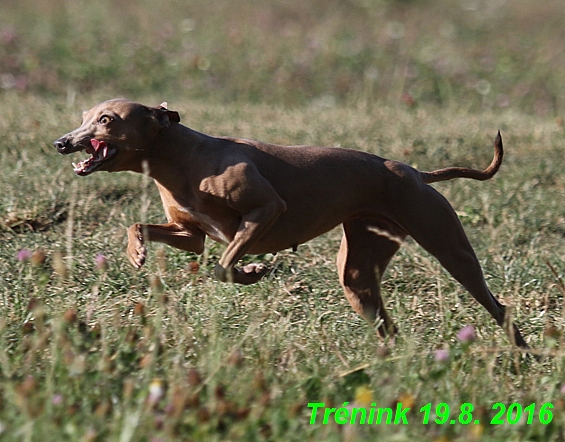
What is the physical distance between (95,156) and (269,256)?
180 cm

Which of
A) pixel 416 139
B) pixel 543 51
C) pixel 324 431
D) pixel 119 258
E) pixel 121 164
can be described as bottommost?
pixel 324 431

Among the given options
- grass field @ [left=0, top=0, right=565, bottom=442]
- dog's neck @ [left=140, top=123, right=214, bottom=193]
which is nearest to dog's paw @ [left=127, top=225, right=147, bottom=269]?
grass field @ [left=0, top=0, right=565, bottom=442]

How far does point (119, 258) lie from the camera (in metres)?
5.27

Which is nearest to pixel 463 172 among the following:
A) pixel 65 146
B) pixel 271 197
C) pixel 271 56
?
pixel 271 197

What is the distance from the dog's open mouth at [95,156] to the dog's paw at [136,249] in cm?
42

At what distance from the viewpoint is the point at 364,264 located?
4707 mm

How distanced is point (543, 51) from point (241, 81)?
4.62m

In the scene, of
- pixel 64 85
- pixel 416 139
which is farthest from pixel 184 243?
pixel 64 85

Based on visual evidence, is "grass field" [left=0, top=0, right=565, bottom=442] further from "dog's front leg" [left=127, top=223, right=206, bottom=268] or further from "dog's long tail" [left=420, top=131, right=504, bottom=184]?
"dog's long tail" [left=420, top=131, right=504, bottom=184]

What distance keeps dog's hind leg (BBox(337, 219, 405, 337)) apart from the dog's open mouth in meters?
1.30

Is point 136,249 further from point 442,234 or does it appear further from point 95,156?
point 442,234

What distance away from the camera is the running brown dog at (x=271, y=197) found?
4.05 metres

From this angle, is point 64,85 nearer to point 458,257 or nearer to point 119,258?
point 119,258

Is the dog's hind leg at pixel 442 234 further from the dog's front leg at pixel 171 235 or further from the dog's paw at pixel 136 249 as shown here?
the dog's paw at pixel 136 249
